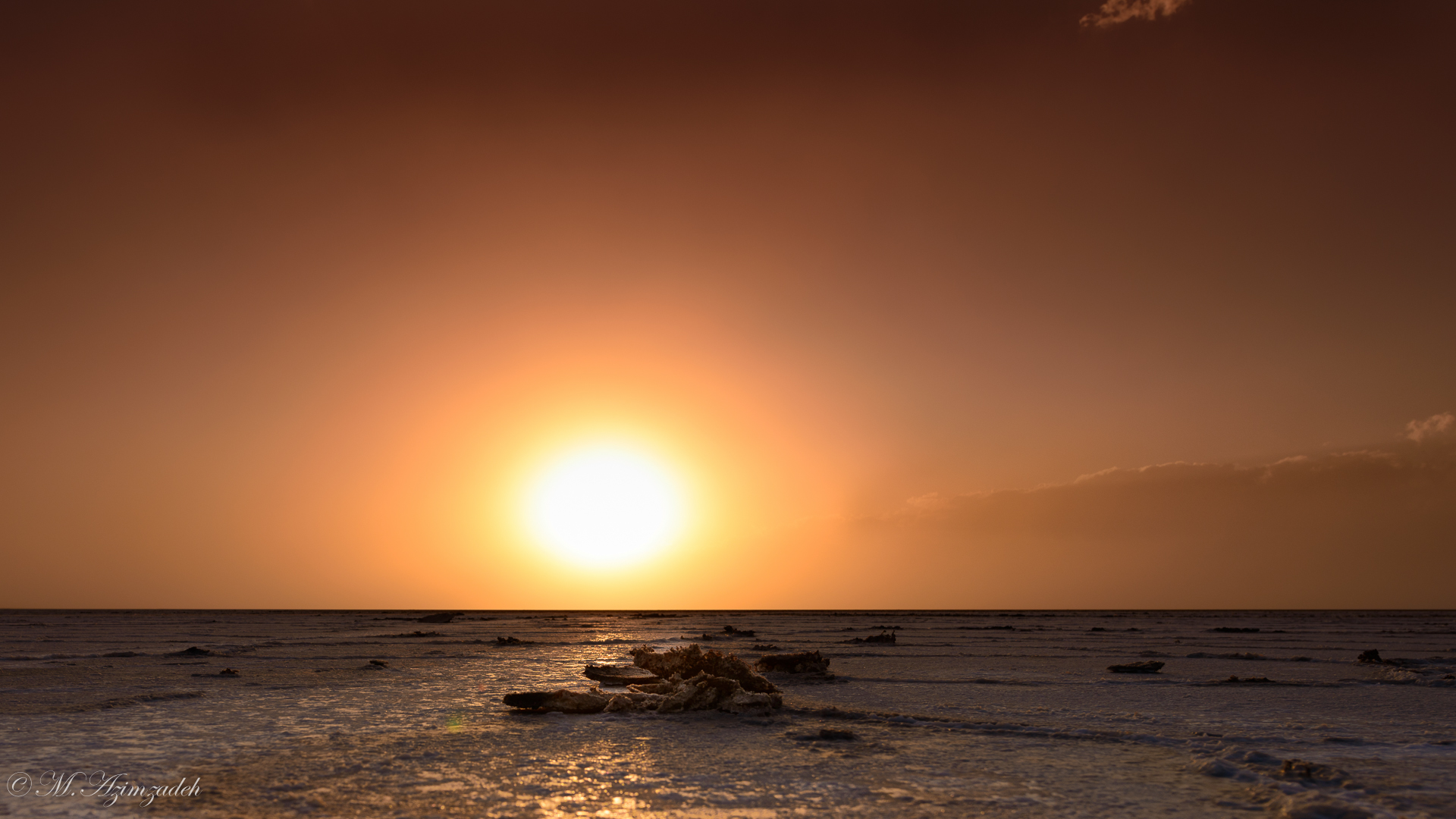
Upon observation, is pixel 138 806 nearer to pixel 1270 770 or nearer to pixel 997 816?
pixel 997 816

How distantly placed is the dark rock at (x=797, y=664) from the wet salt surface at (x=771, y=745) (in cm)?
37

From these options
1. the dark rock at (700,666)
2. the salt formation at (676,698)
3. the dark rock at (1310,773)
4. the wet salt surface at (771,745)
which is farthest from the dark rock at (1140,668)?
the dark rock at (1310,773)

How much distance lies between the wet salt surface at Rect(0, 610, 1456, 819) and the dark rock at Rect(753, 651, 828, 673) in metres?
0.37

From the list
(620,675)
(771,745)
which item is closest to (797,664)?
(620,675)

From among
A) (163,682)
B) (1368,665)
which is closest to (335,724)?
(163,682)

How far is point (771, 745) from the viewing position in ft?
36.0

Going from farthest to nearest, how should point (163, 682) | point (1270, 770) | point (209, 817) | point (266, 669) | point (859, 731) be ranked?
point (266, 669) < point (163, 682) < point (859, 731) < point (1270, 770) < point (209, 817)

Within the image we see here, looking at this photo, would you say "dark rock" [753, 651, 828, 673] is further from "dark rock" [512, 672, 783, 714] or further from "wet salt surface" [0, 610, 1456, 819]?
"dark rock" [512, 672, 783, 714]

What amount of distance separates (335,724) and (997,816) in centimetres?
1070

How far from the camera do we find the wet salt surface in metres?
7.78

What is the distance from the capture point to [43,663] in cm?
2439

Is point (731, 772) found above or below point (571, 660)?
above

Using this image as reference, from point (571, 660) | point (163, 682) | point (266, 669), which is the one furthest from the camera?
point (571, 660)

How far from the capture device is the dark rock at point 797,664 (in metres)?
20.5
